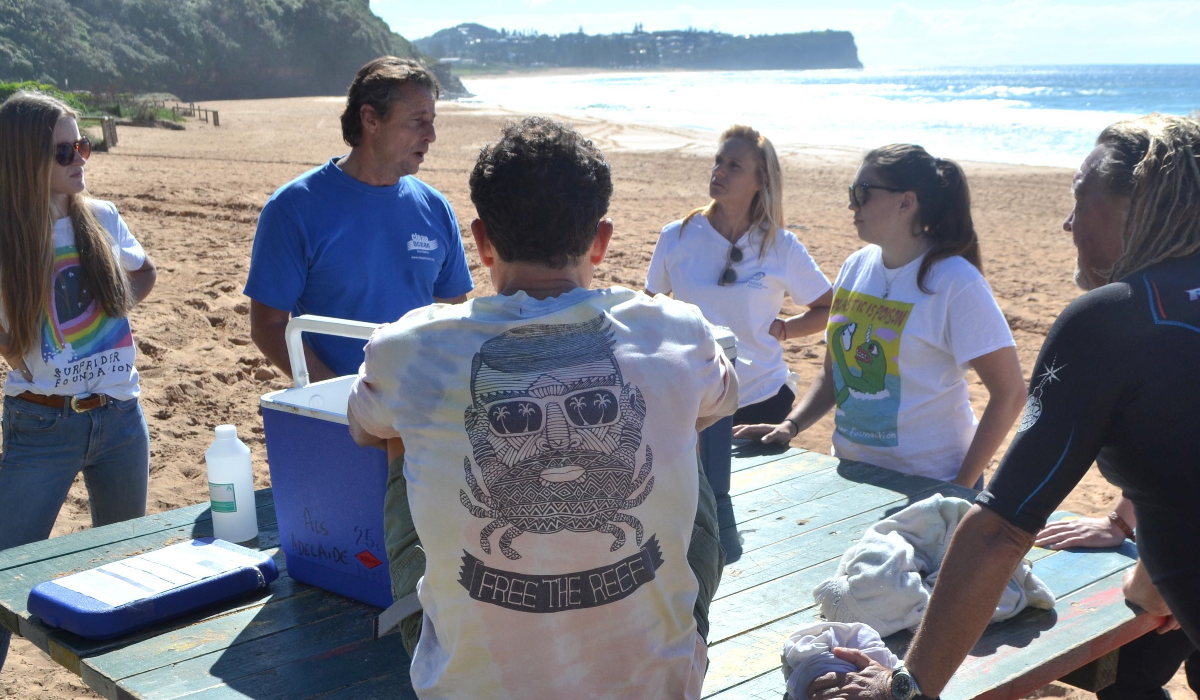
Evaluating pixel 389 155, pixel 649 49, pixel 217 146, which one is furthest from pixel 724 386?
→ pixel 649 49

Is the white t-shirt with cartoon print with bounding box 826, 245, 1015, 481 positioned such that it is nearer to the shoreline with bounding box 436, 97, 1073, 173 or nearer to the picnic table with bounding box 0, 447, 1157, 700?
the picnic table with bounding box 0, 447, 1157, 700

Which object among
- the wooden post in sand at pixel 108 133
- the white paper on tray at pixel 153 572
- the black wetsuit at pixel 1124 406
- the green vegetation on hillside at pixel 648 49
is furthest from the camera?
the green vegetation on hillside at pixel 648 49

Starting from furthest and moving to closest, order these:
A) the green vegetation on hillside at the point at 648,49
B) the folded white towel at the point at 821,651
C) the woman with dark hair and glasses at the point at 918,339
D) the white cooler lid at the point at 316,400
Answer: the green vegetation on hillside at the point at 648,49
the woman with dark hair and glasses at the point at 918,339
the white cooler lid at the point at 316,400
the folded white towel at the point at 821,651

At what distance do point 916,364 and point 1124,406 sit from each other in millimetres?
1442

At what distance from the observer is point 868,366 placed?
2.96m

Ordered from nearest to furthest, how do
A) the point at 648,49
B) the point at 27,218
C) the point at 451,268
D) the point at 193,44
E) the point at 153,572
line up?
the point at 153,572
the point at 27,218
the point at 451,268
the point at 193,44
the point at 648,49

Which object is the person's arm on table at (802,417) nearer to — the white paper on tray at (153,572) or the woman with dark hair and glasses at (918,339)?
the woman with dark hair and glasses at (918,339)

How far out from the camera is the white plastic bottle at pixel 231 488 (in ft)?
6.92

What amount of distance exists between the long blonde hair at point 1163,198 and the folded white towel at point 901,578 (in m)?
0.66

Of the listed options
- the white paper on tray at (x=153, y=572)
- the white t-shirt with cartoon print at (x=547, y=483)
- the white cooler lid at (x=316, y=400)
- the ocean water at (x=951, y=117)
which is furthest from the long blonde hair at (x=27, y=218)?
the ocean water at (x=951, y=117)

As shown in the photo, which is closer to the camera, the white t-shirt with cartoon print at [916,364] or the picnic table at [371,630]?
the picnic table at [371,630]

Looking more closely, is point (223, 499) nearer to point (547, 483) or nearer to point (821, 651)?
point (547, 483)

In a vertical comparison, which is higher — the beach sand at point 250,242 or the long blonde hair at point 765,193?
the long blonde hair at point 765,193

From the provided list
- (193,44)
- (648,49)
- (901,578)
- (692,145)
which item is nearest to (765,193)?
(901,578)
